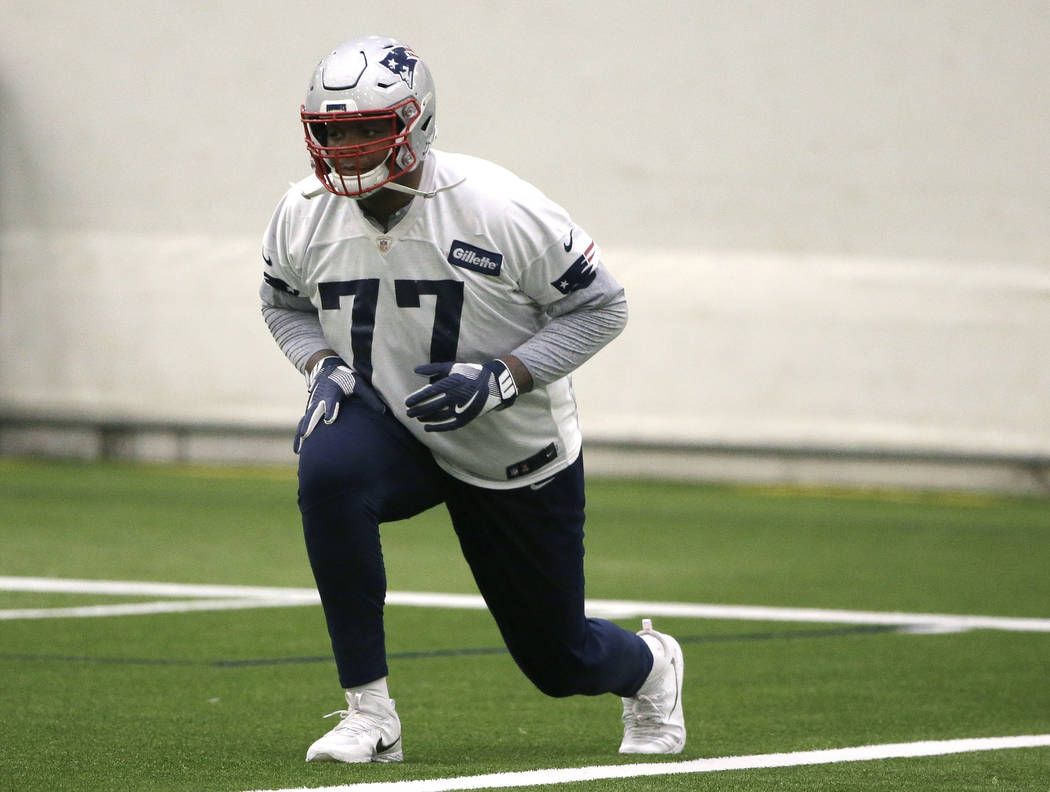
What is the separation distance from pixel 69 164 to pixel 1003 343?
24.3ft

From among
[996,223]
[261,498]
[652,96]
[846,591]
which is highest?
[652,96]

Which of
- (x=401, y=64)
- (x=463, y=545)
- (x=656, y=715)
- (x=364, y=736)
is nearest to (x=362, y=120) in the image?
(x=401, y=64)

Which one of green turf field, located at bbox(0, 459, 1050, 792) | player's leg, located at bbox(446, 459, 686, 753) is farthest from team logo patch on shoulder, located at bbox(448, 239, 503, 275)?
green turf field, located at bbox(0, 459, 1050, 792)

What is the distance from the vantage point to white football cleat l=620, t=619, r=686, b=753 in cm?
Answer: 426

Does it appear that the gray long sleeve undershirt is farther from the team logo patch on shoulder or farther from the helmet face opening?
the helmet face opening

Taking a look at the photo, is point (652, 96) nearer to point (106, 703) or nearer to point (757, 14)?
point (757, 14)

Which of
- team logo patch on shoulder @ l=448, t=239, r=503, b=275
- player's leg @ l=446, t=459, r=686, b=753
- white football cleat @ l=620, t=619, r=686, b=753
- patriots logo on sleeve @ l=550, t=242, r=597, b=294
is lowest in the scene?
white football cleat @ l=620, t=619, r=686, b=753

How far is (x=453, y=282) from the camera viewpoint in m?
3.96

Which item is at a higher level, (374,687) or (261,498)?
(374,687)

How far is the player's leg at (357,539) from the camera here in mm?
3859

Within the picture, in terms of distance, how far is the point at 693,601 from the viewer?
7.48 metres

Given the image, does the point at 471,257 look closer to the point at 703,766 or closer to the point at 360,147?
the point at 360,147

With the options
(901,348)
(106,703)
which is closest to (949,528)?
(901,348)

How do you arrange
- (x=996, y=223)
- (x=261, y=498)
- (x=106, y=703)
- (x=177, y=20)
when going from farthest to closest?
(x=177, y=20) → (x=996, y=223) → (x=261, y=498) → (x=106, y=703)
